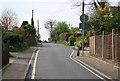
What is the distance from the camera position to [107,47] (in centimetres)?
2223

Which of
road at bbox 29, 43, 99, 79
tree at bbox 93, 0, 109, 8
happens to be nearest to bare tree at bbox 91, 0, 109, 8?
tree at bbox 93, 0, 109, 8

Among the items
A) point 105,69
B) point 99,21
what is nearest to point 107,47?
point 105,69

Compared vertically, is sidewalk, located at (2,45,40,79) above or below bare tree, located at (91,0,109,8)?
below

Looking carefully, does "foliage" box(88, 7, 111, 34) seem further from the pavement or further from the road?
the pavement

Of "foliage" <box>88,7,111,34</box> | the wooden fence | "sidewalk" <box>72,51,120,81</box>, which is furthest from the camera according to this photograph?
"foliage" <box>88,7,111,34</box>

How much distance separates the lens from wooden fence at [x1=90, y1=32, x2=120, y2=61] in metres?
19.4

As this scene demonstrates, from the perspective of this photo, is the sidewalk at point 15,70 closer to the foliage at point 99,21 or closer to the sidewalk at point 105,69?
the sidewalk at point 105,69

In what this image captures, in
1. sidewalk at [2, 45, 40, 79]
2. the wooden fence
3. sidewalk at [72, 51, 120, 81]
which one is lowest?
sidewalk at [72, 51, 120, 81]

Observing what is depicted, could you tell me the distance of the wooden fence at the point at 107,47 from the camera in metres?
19.4

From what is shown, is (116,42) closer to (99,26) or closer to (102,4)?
(99,26)

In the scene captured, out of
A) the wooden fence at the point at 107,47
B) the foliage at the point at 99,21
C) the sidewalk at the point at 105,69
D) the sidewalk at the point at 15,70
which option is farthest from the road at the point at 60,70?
the foliage at the point at 99,21

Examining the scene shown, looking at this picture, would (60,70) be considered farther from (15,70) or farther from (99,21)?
(99,21)

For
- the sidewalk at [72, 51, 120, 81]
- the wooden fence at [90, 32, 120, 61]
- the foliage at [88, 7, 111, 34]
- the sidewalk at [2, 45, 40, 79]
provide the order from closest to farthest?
the sidewalk at [2, 45, 40, 79], the sidewalk at [72, 51, 120, 81], the wooden fence at [90, 32, 120, 61], the foliage at [88, 7, 111, 34]

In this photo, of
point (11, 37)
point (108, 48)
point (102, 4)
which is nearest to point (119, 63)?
point (108, 48)
